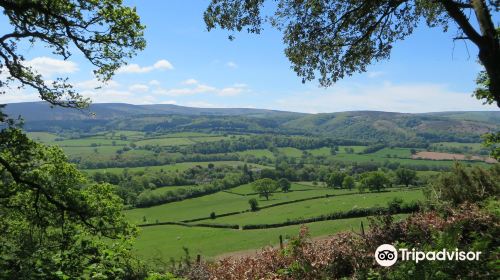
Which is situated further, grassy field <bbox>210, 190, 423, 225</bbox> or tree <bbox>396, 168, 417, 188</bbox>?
tree <bbox>396, 168, 417, 188</bbox>

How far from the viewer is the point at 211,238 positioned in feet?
238

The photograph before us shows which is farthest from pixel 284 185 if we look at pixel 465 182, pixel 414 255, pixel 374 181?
pixel 414 255

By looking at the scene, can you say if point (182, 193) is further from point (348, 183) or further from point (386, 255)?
point (386, 255)

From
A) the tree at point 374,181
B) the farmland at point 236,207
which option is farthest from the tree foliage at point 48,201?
the tree at point 374,181

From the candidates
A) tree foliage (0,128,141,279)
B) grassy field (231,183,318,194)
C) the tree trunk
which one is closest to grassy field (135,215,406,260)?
tree foliage (0,128,141,279)

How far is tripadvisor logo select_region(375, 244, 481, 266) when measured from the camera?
24.7ft

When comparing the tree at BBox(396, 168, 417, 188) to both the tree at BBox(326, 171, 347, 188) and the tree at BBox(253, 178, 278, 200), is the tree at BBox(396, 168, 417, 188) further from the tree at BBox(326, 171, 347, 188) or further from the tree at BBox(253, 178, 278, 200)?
the tree at BBox(253, 178, 278, 200)

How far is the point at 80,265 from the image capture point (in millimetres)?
7453

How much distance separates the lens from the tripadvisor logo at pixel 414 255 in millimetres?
7526

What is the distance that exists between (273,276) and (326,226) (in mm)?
57927

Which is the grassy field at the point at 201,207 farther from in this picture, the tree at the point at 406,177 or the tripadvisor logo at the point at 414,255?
the tripadvisor logo at the point at 414,255

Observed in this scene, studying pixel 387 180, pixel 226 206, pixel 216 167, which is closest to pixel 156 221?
pixel 226 206

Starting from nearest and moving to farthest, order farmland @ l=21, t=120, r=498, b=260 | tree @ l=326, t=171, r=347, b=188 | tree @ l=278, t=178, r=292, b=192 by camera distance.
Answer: farmland @ l=21, t=120, r=498, b=260
tree @ l=278, t=178, r=292, b=192
tree @ l=326, t=171, r=347, b=188

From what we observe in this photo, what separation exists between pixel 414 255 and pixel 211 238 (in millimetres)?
66996
